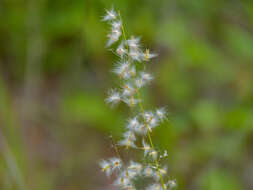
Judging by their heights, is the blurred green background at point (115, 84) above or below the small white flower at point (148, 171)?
above

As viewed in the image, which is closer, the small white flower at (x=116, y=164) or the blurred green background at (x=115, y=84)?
the small white flower at (x=116, y=164)

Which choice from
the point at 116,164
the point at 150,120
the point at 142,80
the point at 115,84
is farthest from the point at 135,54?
the point at 115,84

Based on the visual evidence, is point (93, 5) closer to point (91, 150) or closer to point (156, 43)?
point (156, 43)

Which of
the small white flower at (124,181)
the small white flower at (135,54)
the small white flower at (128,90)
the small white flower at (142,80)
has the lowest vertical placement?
the small white flower at (124,181)

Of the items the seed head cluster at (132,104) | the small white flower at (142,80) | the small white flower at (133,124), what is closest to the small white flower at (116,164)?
the seed head cluster at (132,104)

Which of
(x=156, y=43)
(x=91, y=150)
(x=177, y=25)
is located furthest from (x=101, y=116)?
(x=177, y=25)

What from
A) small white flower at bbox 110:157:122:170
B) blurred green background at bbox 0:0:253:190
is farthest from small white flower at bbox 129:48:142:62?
blurred green background at bbox 0:0:253:190

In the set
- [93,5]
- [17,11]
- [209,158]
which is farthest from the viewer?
[17,11]

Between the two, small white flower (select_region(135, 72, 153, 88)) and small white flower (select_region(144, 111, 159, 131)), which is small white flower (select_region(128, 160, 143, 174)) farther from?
small white flower (select_region(135, 72, 153, 88))

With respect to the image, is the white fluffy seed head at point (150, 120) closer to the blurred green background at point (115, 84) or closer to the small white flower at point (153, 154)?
the small white flower at point (153, 154)
